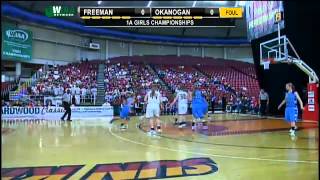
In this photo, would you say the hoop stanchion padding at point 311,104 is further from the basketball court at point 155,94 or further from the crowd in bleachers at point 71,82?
the crowd in bleachers at point 71,82

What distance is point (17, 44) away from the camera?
3162 cm

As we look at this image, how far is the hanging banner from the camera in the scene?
30.6m

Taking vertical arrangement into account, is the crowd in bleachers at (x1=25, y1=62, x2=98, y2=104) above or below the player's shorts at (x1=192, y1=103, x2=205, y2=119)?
above

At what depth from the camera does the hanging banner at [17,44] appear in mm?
30561

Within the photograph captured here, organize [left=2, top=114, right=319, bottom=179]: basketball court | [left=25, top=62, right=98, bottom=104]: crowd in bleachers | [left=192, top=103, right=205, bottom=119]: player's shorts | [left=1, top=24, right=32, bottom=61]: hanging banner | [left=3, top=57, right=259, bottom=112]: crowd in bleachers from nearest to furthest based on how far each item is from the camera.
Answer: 1. [left=2, top=114, right=319, bottom=179]: basketball court
2. [left=192, top=103, right=205, bottom=119]: player's shorts
3. [left=25, top=62, right=98, bottom=104]: crowd in bleachers
4. [left=3, top=57, right=259, bottom=112]: crowd in bleachers
5. [left=1, top=24, right=32, bottom=61]: hanging banner

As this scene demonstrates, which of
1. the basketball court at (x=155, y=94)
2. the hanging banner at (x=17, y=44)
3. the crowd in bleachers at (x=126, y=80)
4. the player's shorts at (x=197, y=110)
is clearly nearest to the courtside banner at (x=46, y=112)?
the basketball court at (x=155, y=94)

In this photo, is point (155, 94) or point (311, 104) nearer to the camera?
point (155, 94)

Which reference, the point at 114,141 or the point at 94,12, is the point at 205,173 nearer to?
the point at 114,141

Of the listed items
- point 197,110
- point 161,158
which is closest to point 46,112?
point 197,110
